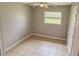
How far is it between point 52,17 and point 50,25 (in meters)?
0.39

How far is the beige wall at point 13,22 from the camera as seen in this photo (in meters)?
2.91

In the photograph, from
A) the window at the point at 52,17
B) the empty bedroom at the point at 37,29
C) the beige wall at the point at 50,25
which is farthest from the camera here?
the window at the point at 52,17

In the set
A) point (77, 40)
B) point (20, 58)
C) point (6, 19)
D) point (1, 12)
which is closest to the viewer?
point (20, 58)

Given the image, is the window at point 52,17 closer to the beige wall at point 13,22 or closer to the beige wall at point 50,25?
the beige wall at point 50,25

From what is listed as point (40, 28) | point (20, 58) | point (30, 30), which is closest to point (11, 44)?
point (30, 30)

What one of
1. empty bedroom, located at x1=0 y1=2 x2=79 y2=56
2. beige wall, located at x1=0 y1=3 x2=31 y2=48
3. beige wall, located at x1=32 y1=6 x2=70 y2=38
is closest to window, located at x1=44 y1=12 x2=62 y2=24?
empty bedroom, located at x1=0 y1=2 x2=79 y2=56

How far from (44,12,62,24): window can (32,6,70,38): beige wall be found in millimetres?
149

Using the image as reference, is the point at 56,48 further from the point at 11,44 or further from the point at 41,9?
the point at 41,9

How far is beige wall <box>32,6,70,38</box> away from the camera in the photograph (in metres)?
4.22

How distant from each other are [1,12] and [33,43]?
1.70 meters

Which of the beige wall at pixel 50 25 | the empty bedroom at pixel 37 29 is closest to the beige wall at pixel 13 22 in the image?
the empty bedroom at pixel 37 29

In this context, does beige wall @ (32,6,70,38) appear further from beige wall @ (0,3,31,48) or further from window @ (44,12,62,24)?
beige wall @ (0,3,31,48)

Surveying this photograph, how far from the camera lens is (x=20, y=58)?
1.44ft

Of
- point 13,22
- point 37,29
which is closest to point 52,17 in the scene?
point 37,29
